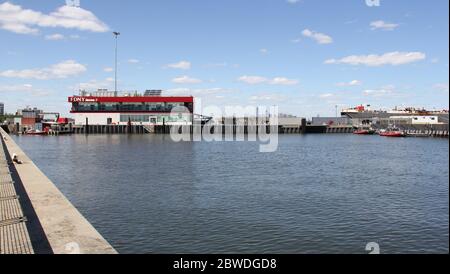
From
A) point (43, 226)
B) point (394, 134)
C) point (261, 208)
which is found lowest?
point (261, 208)

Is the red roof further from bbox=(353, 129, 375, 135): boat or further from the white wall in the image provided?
bbox=(353, 129, 375, 135): boat

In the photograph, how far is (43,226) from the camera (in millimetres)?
19891

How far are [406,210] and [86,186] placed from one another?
Result: 2555 cm

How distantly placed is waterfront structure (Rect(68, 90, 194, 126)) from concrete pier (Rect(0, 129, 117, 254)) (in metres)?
114

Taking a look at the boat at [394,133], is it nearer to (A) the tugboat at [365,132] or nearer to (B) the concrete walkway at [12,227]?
(A) the tugboat at [365,132]

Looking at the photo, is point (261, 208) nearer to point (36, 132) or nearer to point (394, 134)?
point (394, 134)

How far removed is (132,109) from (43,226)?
12865cm

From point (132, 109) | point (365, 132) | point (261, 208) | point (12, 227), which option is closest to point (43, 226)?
point (12, 227)

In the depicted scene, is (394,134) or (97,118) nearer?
(394,134)

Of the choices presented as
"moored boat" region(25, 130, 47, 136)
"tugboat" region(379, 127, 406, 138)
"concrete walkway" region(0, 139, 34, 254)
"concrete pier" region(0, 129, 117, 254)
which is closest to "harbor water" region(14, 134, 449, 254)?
"concrete pier" region(0, 129, 117, 254)

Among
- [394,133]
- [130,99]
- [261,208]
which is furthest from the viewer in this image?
[394,133]

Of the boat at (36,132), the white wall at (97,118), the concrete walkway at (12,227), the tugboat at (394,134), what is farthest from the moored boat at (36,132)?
the concrete walkway at (12,227)

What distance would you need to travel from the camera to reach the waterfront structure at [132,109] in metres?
144

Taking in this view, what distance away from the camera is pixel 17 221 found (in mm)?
20062
